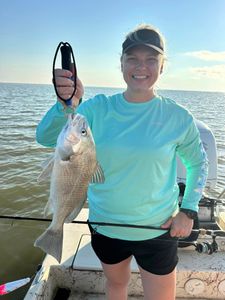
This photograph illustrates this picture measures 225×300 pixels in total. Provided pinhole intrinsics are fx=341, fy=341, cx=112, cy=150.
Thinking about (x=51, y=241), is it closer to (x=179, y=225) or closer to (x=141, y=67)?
(x=179, y=225)

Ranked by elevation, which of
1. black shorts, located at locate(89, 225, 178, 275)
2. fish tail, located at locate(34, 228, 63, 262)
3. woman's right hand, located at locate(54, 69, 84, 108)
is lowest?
black shorts, located at locate(89, 225, 178, 275)

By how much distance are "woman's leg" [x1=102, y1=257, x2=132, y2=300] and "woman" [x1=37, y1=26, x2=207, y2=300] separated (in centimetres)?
6

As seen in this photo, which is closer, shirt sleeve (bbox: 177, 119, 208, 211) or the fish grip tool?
the fish grip tool

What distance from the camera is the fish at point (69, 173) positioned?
1705mm

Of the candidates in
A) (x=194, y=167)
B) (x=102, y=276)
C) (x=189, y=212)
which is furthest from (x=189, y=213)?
(x=102, y=276)

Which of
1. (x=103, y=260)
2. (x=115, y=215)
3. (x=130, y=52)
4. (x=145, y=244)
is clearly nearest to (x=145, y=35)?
(x=130, y=52)

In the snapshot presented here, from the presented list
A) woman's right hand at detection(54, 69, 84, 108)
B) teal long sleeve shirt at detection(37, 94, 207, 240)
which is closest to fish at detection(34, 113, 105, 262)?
woman's right hand at detection(54, 69, 84, 108)

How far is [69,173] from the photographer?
6.00 feet

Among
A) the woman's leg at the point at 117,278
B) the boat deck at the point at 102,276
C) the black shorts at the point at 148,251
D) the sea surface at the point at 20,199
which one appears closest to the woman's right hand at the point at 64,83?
the black shorts at the point at 148,251

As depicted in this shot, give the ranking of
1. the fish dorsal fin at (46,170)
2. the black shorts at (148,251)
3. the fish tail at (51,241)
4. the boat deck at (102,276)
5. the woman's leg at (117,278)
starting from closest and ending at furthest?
the fish dorsal fin at (46,170), the fish tail at (51,241), the black shorts at (148,251), the woman's leg at (117,278), the boat deck at (102,276)

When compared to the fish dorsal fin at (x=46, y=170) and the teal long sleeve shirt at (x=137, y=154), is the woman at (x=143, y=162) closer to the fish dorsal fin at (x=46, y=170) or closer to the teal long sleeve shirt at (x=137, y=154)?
the teal long sleeve shirt at (x=137, y=154)

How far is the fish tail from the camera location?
6.67 feet

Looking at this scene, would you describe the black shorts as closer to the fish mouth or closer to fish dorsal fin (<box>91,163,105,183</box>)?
fish dorsal fin (<box>91,163,105,183</box>)

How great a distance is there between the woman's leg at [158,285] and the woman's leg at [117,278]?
0.19 metres
